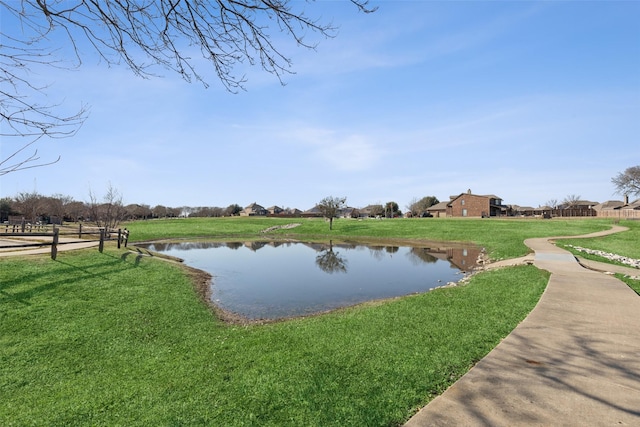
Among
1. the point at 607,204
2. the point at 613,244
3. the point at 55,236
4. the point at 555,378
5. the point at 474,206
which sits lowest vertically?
the point at 555,378

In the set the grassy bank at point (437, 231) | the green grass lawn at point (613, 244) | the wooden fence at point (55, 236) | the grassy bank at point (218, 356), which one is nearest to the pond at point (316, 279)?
the grassy bank at point (218, 356)

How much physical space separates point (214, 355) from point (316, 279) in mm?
11088

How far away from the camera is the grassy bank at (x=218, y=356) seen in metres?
4.20

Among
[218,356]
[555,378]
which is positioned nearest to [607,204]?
[555,378]

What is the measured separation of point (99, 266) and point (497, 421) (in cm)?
1566

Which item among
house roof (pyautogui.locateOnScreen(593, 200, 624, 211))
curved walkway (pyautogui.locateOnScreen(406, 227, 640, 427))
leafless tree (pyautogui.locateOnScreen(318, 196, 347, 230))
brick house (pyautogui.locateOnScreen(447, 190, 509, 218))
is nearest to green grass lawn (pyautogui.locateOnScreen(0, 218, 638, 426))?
curved walkway (pyautogui.locateOnScreen(406, 227, 640, 427))

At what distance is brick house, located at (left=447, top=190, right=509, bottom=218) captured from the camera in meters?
70.8

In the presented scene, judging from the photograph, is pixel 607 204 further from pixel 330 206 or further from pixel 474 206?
pixel 330 206

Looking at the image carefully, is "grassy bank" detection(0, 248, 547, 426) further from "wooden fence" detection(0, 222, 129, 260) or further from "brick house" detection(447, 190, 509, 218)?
"brick house" detection(447, 190, 509, 218)

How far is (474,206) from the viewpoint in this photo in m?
72.4

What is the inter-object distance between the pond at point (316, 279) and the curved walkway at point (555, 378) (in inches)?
268

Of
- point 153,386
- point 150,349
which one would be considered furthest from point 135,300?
point 153,386

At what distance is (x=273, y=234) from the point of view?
167ft

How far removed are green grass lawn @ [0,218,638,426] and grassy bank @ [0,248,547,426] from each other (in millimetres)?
25
